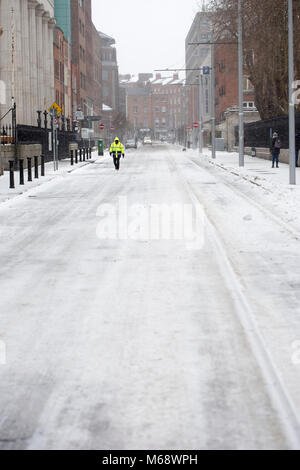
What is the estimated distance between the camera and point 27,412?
4734mm

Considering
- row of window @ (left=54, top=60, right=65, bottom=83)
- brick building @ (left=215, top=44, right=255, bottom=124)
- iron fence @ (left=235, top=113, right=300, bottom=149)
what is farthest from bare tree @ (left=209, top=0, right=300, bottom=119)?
brick building @ (left=215, top=44, right=255, bottom=124)

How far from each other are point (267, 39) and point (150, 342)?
118 ft

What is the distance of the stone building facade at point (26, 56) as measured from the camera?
53.3 metres

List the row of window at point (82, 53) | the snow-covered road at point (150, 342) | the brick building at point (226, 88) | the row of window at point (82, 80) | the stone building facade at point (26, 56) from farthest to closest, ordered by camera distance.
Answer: the row of window at point (82, 80) < the row of window at point (82, 53) < the brick building at point (226, 88) < the stone building facade at point (26, 56) < the snow-covered road at point (150, 342)

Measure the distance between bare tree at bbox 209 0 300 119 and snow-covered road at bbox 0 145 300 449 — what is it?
94.4 ft

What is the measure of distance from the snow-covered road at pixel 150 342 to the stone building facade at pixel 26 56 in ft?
124

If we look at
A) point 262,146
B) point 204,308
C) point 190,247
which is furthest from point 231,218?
point 262,146

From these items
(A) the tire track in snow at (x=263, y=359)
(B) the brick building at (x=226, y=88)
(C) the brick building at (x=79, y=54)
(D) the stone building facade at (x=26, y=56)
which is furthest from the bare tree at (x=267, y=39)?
(C) the brick building at (x=79, y=54)

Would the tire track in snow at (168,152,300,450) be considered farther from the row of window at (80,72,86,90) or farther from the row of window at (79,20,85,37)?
the row of window at (80,72,86,90)

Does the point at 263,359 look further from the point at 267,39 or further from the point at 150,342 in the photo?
the point at 267,39

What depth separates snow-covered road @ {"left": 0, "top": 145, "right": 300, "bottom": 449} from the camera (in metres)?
4.44

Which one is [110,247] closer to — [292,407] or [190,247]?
[190,247]

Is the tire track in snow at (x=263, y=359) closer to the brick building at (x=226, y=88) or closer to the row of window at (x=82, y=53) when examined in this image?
the brick building at (x=226, y=88)

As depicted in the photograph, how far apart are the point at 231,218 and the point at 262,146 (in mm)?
36153
